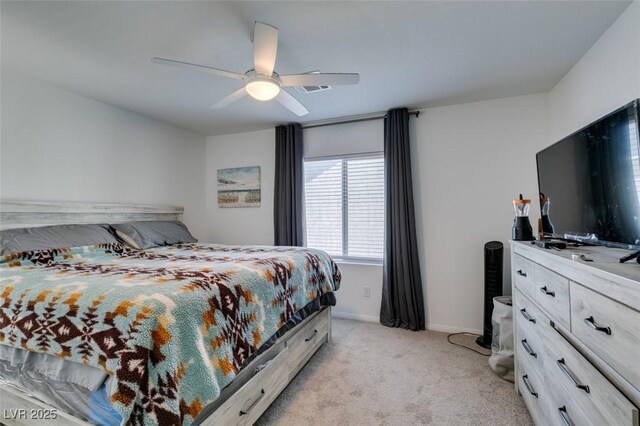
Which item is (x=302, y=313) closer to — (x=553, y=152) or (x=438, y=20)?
(x=553, y=152)

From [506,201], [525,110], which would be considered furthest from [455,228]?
[525,110]

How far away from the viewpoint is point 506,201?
284 centimetres

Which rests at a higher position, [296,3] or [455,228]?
[296,3]

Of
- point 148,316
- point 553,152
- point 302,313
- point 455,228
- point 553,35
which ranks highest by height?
point 553,35

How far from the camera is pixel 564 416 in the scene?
Answer: 112 centimetres

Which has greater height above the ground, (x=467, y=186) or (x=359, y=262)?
(x=467, y=186)

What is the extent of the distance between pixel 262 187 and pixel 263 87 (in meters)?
2.15

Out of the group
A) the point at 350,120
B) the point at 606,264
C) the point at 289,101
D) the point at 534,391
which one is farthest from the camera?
the point at 350,120

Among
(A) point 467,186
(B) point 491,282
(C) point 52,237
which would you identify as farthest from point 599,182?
(C) point 52,237

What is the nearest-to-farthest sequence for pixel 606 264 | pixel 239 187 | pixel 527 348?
1. pixel 606 264
2. pixel 527 348
3. pixel 239 187

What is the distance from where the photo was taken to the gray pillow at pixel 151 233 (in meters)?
2.69

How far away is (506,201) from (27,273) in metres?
3.72

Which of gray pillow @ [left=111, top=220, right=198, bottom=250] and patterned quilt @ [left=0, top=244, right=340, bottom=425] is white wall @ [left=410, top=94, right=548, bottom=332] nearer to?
patterned quilt @ [left=0, top=244, right=340, bottom=425]

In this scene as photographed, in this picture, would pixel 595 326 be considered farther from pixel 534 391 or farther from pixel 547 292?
pixel 534 391
